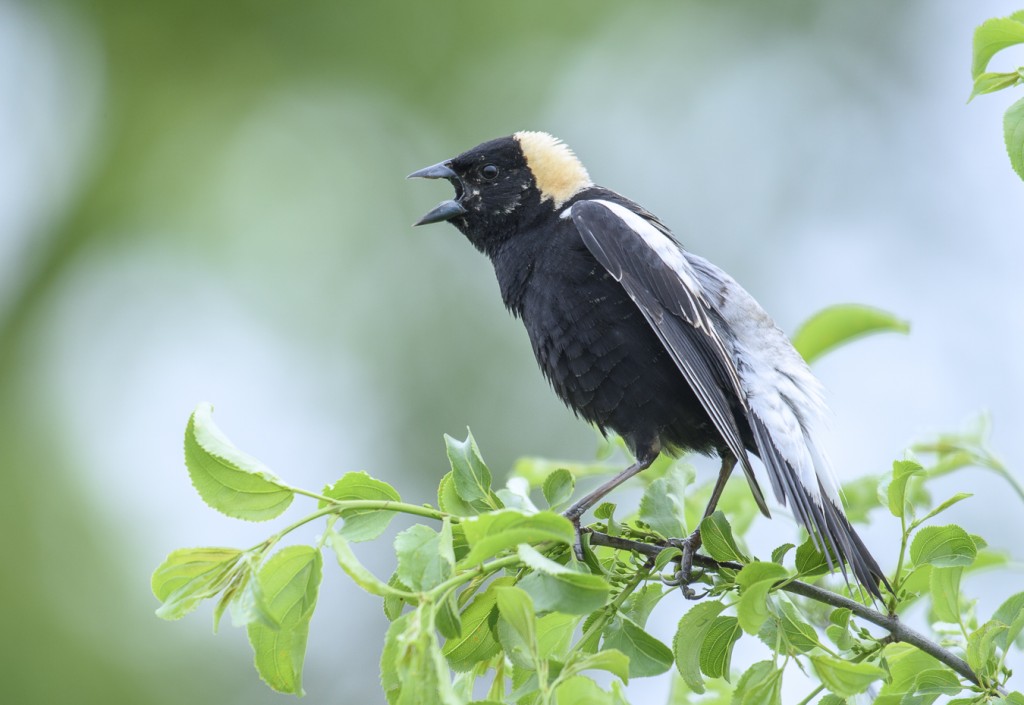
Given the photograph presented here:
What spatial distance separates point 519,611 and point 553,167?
2.26 meters

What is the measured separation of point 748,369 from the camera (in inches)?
102

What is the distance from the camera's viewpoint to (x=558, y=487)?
1761 mm

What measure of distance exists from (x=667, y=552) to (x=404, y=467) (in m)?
6.37

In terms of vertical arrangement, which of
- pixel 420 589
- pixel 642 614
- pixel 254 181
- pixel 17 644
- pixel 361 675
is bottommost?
pixel 361 675

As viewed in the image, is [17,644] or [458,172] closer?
[458,172]

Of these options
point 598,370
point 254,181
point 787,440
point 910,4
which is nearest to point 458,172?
point 598,370

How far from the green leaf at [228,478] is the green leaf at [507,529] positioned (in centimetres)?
29

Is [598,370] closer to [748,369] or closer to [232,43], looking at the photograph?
[748,369]

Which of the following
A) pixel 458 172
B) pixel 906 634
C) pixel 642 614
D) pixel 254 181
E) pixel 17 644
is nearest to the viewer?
pixel 906 634

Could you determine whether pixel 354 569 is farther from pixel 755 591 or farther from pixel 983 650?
pixel 983 650

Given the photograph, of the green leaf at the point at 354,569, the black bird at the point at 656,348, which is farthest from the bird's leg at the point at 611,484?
the green leaf at the point at 354,569

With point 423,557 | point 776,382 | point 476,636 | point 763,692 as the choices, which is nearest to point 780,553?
point 763,692

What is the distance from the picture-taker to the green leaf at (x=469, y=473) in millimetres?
1600

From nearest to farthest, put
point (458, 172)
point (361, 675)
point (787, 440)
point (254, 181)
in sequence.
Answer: point (787, 440) < point (458, 172) < point (361, 675) < point (254, 181)
